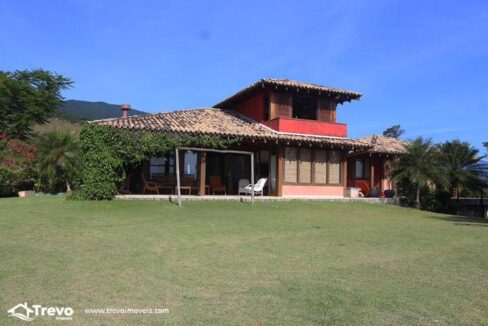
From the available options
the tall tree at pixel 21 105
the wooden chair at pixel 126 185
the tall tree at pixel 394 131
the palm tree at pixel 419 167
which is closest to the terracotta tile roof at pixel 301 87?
the palm tree at pixel 419 167

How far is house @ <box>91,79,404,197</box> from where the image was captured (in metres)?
19.1

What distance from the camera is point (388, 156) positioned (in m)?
26.0

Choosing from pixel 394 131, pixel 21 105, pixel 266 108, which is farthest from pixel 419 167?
pixel 394 131

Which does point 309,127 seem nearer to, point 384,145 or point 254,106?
point 254,106

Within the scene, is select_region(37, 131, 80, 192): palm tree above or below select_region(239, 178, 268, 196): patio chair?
above

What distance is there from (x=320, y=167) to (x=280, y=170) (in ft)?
7.08

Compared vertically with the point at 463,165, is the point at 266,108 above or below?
above

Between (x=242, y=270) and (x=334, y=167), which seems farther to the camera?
(x=334, y=167)

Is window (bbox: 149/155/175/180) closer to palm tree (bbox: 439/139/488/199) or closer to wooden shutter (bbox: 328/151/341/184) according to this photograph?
wooden shutter (bbox: 328/151/341/184)

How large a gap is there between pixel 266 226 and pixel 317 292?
5855 millimetres

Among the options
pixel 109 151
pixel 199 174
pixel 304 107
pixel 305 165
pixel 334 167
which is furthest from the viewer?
pixel 304 107
